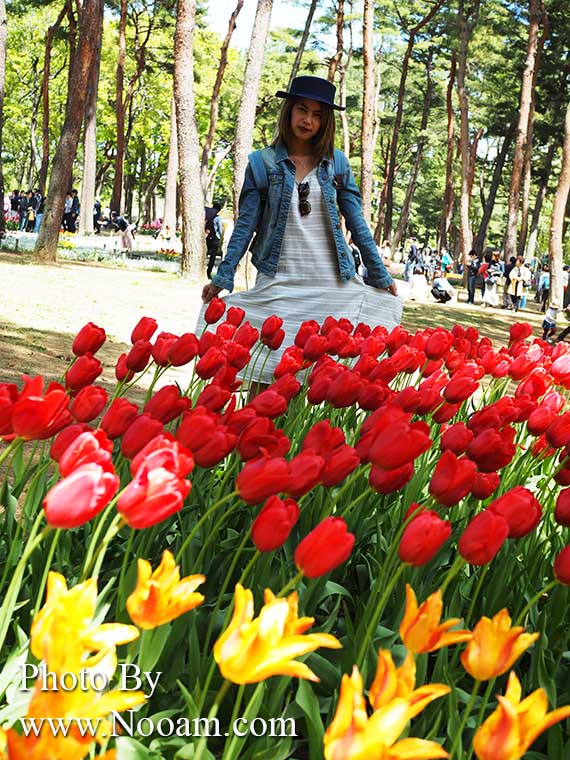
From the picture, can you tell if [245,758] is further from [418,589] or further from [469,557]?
[418,589]

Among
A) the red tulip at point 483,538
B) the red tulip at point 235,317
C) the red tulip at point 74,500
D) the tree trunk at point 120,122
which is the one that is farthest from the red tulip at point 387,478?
the tree trunk at point 120,122

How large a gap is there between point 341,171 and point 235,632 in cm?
415

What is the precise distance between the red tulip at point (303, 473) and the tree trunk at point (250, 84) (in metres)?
16.1

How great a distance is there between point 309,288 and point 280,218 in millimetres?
410

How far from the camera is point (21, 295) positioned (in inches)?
478

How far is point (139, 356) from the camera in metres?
2.79

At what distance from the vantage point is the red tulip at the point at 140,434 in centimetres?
186

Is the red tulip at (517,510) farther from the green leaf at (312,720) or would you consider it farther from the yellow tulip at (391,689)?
the yellow tulip at (391,689)

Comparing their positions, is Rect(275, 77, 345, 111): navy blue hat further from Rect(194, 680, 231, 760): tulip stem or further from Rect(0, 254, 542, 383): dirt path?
Rect(194, 680, 231, 760): tulip stem

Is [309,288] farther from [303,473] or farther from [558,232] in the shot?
[558,232]

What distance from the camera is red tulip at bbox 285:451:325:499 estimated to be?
1.75m

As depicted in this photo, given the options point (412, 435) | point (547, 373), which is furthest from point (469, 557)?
point (547, 373)

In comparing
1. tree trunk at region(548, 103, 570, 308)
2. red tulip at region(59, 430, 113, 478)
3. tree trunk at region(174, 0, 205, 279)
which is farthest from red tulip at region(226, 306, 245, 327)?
tree trunk at region(548, 103, 570, 308)

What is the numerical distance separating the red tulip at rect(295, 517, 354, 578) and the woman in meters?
3.32
